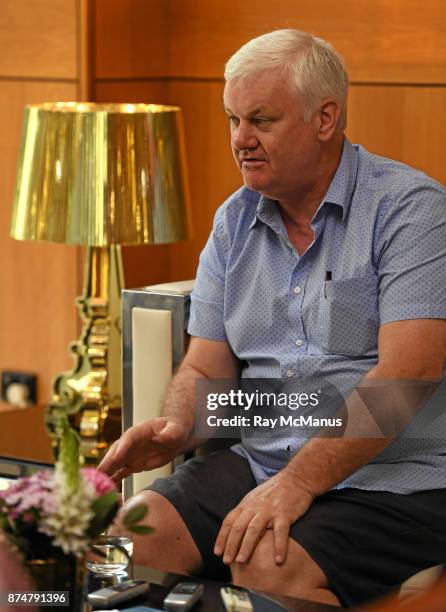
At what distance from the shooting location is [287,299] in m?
2.37

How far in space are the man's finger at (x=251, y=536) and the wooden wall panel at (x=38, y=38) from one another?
6.86ft

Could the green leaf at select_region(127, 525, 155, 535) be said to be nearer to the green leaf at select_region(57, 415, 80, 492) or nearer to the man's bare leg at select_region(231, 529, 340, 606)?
the green leaf at select_region(57, 415, 80, 492)

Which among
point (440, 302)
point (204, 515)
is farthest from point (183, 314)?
point (440, 302)

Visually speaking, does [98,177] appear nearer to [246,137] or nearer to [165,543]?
[246,137]

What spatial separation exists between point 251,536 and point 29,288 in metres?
2.16

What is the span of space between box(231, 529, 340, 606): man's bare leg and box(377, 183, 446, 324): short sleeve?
469 mm

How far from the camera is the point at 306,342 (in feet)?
7.70

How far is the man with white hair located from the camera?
A: 6.89 feet

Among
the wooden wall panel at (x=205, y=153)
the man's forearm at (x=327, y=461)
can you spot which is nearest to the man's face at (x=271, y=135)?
the man's forearm at (x=327, y=461)

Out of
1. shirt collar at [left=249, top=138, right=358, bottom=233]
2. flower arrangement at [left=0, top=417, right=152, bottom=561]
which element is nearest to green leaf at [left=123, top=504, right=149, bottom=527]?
flower arrangement at [left=0, top=417, right=152, bottom=561]

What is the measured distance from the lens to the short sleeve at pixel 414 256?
2166mm

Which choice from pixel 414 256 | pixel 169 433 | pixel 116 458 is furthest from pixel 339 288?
pixel 116 458

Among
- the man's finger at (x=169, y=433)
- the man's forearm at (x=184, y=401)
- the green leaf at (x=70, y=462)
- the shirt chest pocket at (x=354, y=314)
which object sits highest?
the shirt chest pocket at (x=354, y=314)

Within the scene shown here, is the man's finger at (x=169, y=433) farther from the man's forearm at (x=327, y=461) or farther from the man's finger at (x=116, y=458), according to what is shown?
the man's forearm at (x=327, y=461)
